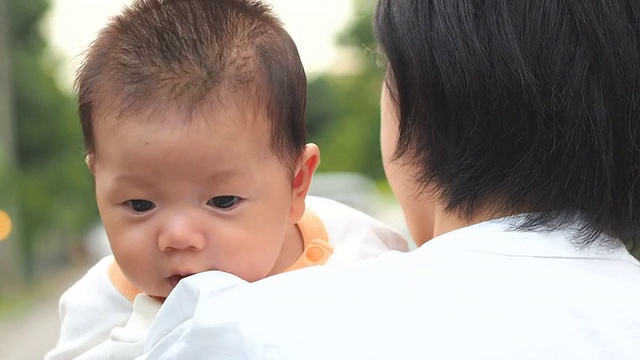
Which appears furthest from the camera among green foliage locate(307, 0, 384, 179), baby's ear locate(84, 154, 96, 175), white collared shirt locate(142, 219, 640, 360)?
green foliage locate(307, 0, 384, 179)

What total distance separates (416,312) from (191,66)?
21.6 inches

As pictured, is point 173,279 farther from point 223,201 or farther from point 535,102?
point 535,102

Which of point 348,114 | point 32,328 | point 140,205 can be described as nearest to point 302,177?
point 140,205

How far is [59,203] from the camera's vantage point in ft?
73.7

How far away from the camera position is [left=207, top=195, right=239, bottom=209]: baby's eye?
1.66m

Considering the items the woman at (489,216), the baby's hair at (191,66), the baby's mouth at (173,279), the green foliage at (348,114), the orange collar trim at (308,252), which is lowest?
the green foliage at (348,114)

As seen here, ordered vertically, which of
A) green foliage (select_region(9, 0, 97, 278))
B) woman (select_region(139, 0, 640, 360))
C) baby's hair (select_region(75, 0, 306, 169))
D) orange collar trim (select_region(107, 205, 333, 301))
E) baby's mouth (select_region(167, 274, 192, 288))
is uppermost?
baby's hair (select_region(75, 0, 306, 169))

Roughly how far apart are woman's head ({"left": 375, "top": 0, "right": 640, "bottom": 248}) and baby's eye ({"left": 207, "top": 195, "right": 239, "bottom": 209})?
0.35m

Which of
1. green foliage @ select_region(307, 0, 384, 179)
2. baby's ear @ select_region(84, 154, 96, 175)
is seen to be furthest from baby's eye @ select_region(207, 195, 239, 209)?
green foliage @ select_region(307, 0, 384, 179)

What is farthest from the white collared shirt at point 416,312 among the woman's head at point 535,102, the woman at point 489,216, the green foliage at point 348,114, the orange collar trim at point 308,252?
the green foliage at point 348,114

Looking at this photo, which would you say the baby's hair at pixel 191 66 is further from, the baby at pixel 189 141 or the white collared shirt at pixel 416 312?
the white collared shirt at pixel 416 312

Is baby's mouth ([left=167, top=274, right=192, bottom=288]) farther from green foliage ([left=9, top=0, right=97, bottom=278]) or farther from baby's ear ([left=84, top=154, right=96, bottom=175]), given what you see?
green foliage ([left=9, top=0, right=97, bottom=278])

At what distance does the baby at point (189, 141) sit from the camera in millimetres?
1614

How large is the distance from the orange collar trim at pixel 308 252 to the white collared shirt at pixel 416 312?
0.44m
